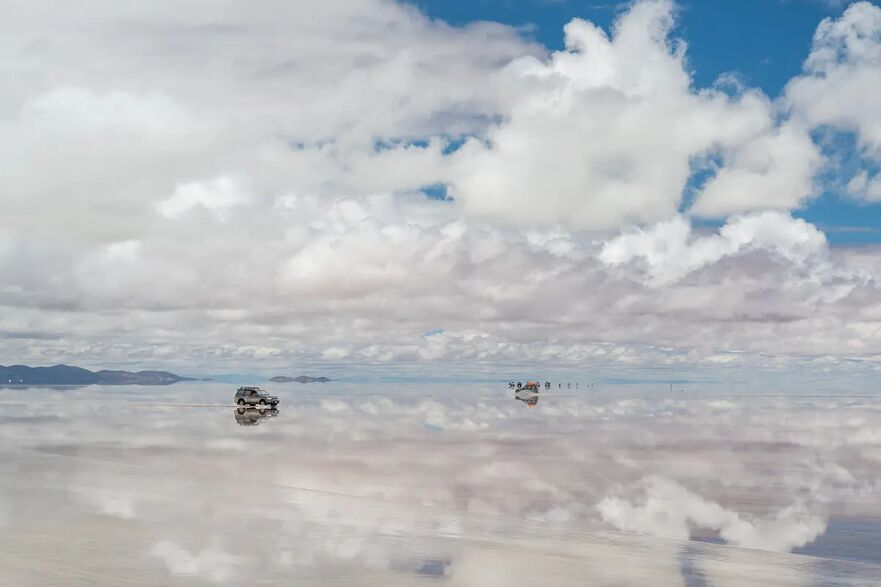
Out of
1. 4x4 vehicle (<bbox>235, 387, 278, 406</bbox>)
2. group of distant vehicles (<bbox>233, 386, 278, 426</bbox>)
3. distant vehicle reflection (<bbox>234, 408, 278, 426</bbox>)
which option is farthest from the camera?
4x4 vehicle (<bbox>235, 387, 278, 406</bbox>)

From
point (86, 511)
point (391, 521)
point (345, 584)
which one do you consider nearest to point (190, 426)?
point (86, 511)

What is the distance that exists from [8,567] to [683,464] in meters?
40.9

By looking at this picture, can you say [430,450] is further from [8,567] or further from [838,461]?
[8,567]

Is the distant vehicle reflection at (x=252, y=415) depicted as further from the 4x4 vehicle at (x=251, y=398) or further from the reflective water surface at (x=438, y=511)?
the reflective water surface at (x=438, y=511)

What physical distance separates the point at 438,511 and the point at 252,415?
79021mm

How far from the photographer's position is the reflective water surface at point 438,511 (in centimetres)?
2438

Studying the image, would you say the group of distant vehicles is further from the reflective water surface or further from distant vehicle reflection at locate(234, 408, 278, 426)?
the reflective water surface

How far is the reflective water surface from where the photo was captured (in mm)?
24375

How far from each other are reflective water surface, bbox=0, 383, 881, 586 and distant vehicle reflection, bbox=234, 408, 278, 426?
23.4 meters

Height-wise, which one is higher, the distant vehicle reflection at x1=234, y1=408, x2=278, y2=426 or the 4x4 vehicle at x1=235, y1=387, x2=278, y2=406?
the 4x4 vehicle at x1=235, y1=387, x2=278, y2=406

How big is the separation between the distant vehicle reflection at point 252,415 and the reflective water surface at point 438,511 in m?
23.4

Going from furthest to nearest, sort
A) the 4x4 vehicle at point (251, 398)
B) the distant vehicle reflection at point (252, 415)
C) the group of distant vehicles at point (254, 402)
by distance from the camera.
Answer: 1. the 4x4 vehicle at point (251, 398)
2. the group of distant vehicles at point (254, 402)
3. the distant vehicle reflection at point (252, 415)

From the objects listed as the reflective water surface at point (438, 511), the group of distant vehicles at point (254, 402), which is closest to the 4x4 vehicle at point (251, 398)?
the group of distant vehicles at point (254, 402)

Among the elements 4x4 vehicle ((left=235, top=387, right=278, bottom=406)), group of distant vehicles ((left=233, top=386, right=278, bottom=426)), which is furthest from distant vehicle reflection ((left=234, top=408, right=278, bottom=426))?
4x4 vehicle ((left=235, top=387, right=278, bottom=406))
